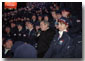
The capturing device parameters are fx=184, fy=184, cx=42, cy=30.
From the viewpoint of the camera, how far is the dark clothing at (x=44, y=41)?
2.80m

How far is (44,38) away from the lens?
2807mm

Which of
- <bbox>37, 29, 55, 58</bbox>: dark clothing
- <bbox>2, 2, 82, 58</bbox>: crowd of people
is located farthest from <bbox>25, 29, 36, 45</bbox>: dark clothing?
<bbox>37, 29, 55, 58</bbox>: dark clothing

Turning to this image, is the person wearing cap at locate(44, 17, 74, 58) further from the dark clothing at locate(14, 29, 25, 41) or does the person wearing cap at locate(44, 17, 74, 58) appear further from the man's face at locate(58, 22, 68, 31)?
the dark clothing at locate(14, 29, 25, 41)

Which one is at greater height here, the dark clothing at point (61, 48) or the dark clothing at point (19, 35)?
the dark clothing at point (19, 35)

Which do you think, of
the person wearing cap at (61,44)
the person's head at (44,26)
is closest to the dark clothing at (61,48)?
the person wearing cap at (61,44)

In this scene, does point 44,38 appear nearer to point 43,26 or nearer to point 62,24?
point 43,26


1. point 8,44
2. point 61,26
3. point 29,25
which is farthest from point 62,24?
point 8,44

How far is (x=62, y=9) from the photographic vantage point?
9.23ft

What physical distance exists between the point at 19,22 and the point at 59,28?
62 cm

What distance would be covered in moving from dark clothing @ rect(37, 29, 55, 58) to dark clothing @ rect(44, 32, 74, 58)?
0.18 feet

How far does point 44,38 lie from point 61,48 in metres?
0.30

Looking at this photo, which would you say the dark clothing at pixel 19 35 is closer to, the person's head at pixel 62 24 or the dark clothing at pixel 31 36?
the dark clothing at pixel 31 36

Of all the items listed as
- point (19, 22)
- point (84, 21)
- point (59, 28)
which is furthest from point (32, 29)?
point (84, 21)

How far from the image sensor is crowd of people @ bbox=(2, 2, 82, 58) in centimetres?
278
